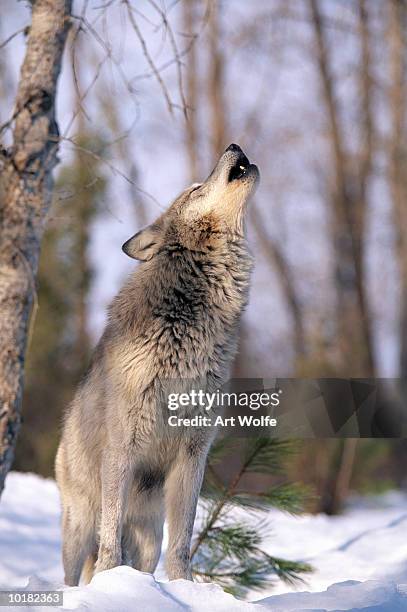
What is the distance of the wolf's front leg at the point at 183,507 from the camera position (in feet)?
14.1

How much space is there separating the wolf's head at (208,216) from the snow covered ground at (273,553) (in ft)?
5.74

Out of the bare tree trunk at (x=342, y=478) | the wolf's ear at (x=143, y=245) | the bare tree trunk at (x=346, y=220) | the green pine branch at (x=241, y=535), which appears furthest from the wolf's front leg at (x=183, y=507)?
the bare tree trunk at (x=346, y=220)

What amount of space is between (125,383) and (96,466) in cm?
Result: 59

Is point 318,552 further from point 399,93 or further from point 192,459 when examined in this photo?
point 399,93

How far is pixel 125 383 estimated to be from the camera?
424 cm

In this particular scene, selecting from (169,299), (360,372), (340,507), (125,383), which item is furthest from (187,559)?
(360,372)

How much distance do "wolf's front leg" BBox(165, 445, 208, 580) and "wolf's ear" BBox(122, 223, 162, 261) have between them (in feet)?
3.42

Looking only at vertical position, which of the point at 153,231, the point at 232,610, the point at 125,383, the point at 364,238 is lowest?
the point at 232,610

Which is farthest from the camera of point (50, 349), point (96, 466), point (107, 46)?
point (50, 349)

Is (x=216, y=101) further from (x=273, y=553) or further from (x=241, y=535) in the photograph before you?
(x=241, y=535)

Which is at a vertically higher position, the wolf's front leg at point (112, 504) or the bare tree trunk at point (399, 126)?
the bare tree trunk at point (399, 126)

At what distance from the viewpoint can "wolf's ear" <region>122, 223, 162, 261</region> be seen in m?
4.60

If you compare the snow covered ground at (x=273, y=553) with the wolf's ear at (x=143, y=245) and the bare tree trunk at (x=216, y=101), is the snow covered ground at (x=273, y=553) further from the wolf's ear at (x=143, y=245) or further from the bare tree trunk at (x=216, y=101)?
the bare tree trunk at (x=216, y=101)

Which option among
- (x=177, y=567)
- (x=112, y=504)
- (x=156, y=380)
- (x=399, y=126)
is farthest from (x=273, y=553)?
(x=399, y=126)
